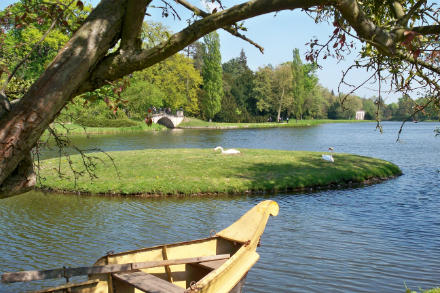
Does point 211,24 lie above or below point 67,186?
above

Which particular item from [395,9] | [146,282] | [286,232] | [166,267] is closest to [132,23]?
[395,9]

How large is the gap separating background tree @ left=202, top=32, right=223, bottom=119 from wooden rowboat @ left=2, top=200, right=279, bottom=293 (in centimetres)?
7166

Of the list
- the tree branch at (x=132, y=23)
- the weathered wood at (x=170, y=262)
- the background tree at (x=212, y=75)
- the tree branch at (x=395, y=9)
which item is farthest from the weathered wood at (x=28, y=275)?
the background tree at (x=212, y=75)

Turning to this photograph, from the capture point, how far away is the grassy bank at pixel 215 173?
15977mm

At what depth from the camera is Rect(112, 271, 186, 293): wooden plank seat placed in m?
5.43

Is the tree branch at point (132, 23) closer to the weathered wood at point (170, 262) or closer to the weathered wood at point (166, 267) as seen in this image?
the weathered wood at point (170, 262)

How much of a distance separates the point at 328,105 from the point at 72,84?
126 metres

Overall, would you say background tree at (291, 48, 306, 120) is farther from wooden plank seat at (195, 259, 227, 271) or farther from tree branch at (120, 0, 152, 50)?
tree branch at (120, 0, 152, 50)

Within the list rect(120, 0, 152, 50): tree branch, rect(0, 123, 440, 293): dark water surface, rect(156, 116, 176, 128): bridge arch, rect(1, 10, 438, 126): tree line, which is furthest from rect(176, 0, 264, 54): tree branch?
rect(156, 116, 176, 128): bridge arch

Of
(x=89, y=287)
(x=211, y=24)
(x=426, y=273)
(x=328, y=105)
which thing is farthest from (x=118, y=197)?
(x=328, y=105)

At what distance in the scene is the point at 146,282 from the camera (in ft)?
18.6

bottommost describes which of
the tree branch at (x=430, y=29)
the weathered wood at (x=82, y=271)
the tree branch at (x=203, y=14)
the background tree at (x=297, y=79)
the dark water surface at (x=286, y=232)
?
the dark water surface at (x=286, y=232)

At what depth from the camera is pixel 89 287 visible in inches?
223

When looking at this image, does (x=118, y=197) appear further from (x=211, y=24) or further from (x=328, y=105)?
(x=328, y=105)
